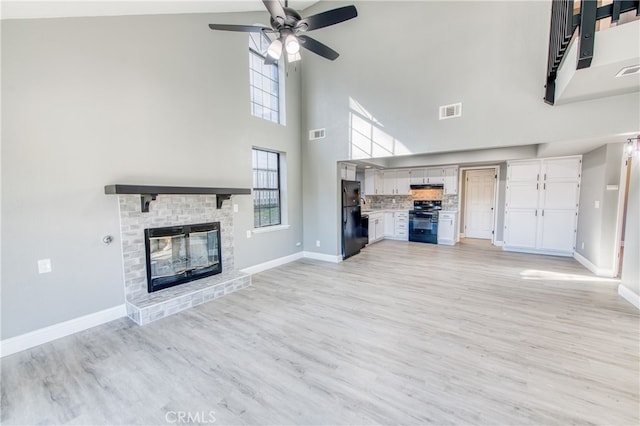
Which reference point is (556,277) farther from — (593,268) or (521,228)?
(521,228)

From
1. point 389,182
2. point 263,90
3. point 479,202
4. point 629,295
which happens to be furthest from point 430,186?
point 263,90

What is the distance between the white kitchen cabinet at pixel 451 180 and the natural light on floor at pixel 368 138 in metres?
3.54

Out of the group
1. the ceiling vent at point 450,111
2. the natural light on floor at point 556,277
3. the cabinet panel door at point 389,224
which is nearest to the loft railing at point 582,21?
the ceiling vent at point 450,111

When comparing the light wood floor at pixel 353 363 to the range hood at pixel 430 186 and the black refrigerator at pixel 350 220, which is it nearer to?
the black refrigerator at pixel 350 220

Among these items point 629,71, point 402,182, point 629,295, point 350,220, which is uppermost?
point 629,71

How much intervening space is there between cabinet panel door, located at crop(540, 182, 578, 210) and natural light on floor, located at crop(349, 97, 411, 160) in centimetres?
386

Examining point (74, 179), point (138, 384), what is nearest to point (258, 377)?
point (138, 384)

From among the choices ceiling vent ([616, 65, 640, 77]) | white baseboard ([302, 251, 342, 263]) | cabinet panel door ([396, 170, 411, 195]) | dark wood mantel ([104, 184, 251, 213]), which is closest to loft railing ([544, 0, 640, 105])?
ceiling vent ([616, 65, 640, 77])

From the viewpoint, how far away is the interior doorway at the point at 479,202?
796cm

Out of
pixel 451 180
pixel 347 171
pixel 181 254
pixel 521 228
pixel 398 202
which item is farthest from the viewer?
pixel 398 202

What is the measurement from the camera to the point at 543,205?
19.7 feet

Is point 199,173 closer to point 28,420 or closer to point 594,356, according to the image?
point 28,420

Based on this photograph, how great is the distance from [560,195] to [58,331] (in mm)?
8827

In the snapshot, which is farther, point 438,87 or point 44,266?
point 438,87
